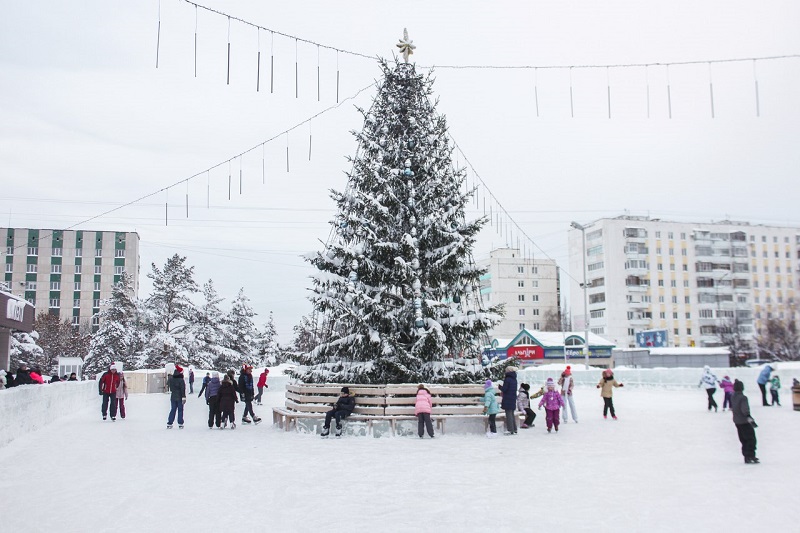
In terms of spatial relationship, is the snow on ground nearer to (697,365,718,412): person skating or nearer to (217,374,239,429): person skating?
(217,374,239,429): person skating

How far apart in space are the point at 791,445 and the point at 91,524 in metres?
13.1

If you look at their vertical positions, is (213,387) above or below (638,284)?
below

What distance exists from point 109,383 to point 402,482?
1502 centimetres

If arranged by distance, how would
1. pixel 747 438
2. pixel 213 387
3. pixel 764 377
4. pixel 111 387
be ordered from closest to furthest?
pixel 747 438
pixel 213 387
pixel 111 387
pixel 764 377

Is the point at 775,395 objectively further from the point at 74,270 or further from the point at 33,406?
the point at 74,270

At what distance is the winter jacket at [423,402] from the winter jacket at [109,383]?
1118 centimetres

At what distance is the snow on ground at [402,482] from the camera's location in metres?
7.78

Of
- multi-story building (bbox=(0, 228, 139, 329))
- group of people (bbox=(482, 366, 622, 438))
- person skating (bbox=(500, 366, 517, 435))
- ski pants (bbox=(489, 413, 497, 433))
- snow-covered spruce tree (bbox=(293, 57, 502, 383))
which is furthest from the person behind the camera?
multi-story building (bbox=(0, 228, 139, 329))

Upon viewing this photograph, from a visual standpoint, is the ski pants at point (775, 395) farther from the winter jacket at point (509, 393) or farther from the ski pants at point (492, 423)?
the ski pants at point (492, 423)

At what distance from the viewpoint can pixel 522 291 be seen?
105m

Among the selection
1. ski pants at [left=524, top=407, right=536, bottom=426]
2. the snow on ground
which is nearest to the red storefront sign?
ski pants at [left=524, top=407, right=536, bottom=426]

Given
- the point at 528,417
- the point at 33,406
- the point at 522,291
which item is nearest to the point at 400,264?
the point at 528,417

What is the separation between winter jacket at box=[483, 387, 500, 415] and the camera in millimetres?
16750

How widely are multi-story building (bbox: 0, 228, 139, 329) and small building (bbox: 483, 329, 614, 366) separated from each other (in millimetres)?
70567
